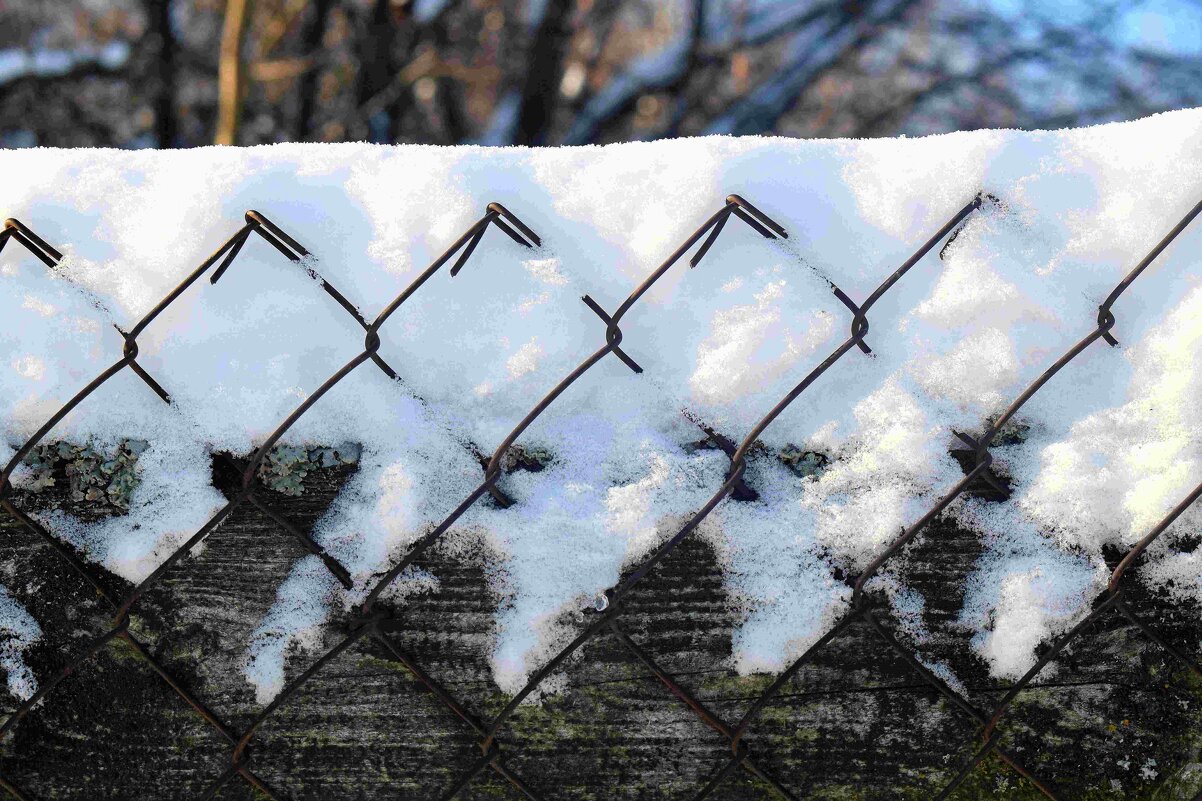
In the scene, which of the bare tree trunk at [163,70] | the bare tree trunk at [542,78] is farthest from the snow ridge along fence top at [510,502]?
the bare tree trunk at [163,70]

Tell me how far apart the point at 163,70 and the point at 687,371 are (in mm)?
8558

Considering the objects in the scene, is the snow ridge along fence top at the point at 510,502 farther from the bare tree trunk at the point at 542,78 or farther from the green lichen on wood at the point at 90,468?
the bare tree trunk at the point at 542,78

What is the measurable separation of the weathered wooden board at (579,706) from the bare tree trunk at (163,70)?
8.04 metres

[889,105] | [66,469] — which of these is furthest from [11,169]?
[889,105]

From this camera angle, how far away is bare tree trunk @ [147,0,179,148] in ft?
26.1

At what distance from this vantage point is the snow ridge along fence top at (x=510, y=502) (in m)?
0.92

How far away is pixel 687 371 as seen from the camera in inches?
37.1

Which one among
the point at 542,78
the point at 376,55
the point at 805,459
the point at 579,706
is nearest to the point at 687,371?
the point at 805,459

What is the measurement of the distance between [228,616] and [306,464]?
7.5 inches

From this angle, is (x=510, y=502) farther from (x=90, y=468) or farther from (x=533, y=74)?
(x=533, y=74)

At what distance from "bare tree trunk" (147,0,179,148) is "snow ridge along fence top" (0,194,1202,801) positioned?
315 inches

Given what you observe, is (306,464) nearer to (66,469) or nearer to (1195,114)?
(66,469)

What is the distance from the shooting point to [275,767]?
3.25 ft

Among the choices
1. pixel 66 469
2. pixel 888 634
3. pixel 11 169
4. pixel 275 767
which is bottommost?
pixel 275 767
